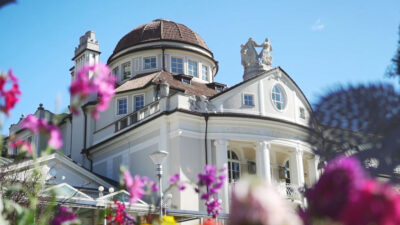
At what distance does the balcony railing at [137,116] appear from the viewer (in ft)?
94.3

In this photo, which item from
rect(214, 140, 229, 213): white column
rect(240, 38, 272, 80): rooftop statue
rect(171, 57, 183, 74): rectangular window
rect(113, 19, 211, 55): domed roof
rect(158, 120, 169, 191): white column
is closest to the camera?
rect(214, 140, 229, 213): white column

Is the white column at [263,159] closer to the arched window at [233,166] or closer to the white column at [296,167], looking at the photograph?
the arched window at [233,166]

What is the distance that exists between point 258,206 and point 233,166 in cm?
2725

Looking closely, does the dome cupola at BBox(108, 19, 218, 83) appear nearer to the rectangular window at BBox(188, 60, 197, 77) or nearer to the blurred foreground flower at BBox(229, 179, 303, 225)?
the rectangular window at BBox(188, 60, 197, 77)

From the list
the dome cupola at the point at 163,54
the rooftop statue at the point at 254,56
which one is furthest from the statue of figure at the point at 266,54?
the dome cupola at the point at 163,54

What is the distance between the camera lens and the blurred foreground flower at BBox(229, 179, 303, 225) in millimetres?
1893

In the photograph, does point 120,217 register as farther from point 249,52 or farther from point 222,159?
point 249,52

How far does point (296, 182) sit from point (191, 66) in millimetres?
11805

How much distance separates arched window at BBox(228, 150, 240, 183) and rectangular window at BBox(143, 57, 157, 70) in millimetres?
9686

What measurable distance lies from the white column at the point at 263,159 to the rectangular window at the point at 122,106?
9547 millimetres

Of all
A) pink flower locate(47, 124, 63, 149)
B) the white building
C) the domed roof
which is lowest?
pink flower locate(47, 124, 63, 149)

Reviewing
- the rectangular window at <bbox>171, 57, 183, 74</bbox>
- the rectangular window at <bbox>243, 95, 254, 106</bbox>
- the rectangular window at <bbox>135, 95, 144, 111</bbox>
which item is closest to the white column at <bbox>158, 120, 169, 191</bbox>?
the rectangular window at <bbox>243, 95, 254, 106</bbox>

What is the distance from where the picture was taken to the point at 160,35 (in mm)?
36469

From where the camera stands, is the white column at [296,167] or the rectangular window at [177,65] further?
the rectangular window at [177,65]
